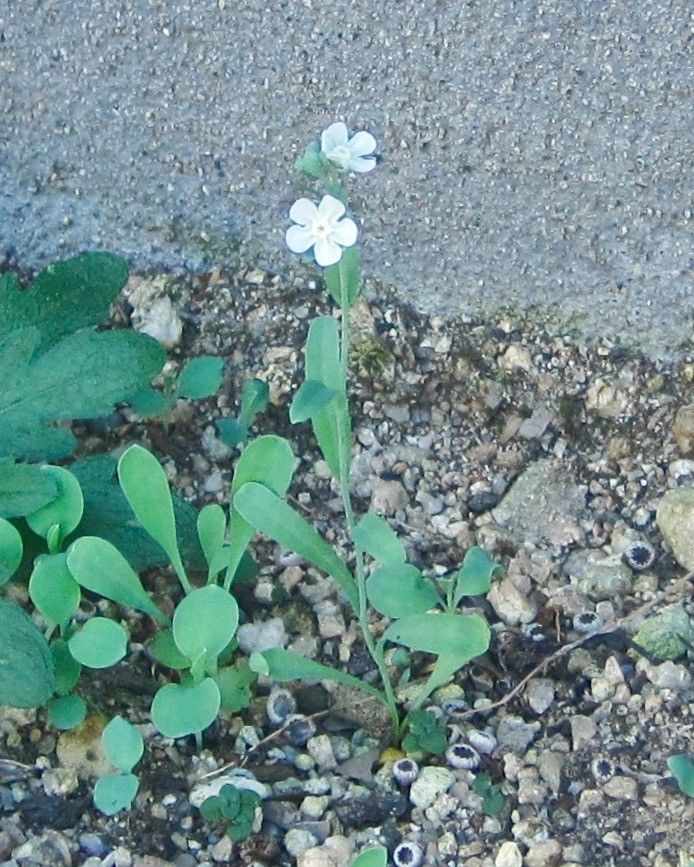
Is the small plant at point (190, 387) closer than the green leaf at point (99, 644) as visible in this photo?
No

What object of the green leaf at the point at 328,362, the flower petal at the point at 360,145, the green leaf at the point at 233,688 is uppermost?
the flower petal at the point at 360,145

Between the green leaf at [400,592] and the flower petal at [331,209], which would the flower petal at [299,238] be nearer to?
the flower petal at [331,209]

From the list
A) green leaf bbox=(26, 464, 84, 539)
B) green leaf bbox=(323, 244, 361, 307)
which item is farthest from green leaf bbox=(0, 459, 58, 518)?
green leaf bbox=(323, 244, 361, 307)

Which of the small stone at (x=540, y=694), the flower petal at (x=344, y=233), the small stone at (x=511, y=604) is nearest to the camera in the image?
the flower petal at (x=344, y=233)

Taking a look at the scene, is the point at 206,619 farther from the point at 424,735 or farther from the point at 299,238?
the point at 299,238

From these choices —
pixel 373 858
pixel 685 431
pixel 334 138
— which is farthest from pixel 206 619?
pixel 685 431

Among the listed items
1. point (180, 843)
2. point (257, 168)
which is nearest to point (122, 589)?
point (180, 843)

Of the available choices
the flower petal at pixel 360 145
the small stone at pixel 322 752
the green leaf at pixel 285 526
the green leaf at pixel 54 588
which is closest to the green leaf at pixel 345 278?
the flower petal at pixel 360 145
